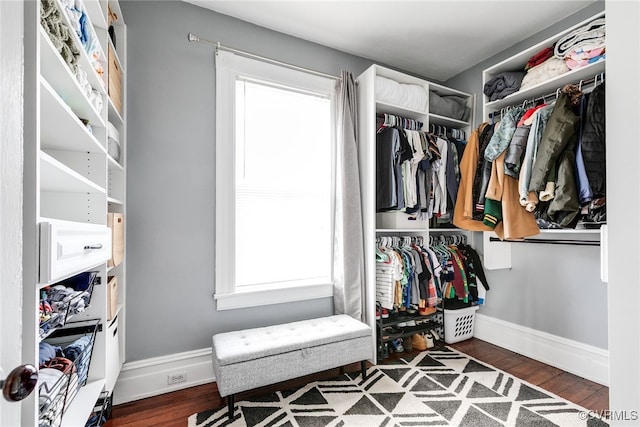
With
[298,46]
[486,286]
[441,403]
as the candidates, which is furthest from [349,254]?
[298,46]

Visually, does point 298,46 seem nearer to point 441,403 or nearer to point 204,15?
point 204,15

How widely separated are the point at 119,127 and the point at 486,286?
318cm

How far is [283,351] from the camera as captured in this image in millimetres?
1891

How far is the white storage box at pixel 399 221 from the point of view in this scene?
2.71m

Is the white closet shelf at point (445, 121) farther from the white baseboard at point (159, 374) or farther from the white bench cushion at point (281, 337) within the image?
the white baseboard at point (159, 374)

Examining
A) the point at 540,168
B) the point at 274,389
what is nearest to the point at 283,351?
the point at 274,389

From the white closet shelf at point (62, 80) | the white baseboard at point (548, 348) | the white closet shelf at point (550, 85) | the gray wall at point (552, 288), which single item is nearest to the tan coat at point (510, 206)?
the gray wall at point (552, 288)

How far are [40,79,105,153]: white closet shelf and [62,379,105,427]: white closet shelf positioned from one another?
1.02 metres

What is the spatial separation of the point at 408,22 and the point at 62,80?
7.59ft

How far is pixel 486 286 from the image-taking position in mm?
2822

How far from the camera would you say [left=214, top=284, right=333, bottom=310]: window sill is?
86.8 inches

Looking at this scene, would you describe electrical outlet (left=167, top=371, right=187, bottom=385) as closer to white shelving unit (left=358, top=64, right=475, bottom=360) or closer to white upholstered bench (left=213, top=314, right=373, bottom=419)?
white upholstered bench (left=213, top=314, right=373, bottom=419)

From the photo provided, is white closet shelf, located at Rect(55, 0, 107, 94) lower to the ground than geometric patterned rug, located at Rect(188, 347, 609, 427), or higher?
higher

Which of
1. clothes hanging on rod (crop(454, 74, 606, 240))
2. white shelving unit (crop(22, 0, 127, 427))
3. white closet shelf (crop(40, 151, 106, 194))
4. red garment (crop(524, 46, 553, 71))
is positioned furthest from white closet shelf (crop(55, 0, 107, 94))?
red garment (crop(524, 46, 553, 71))
